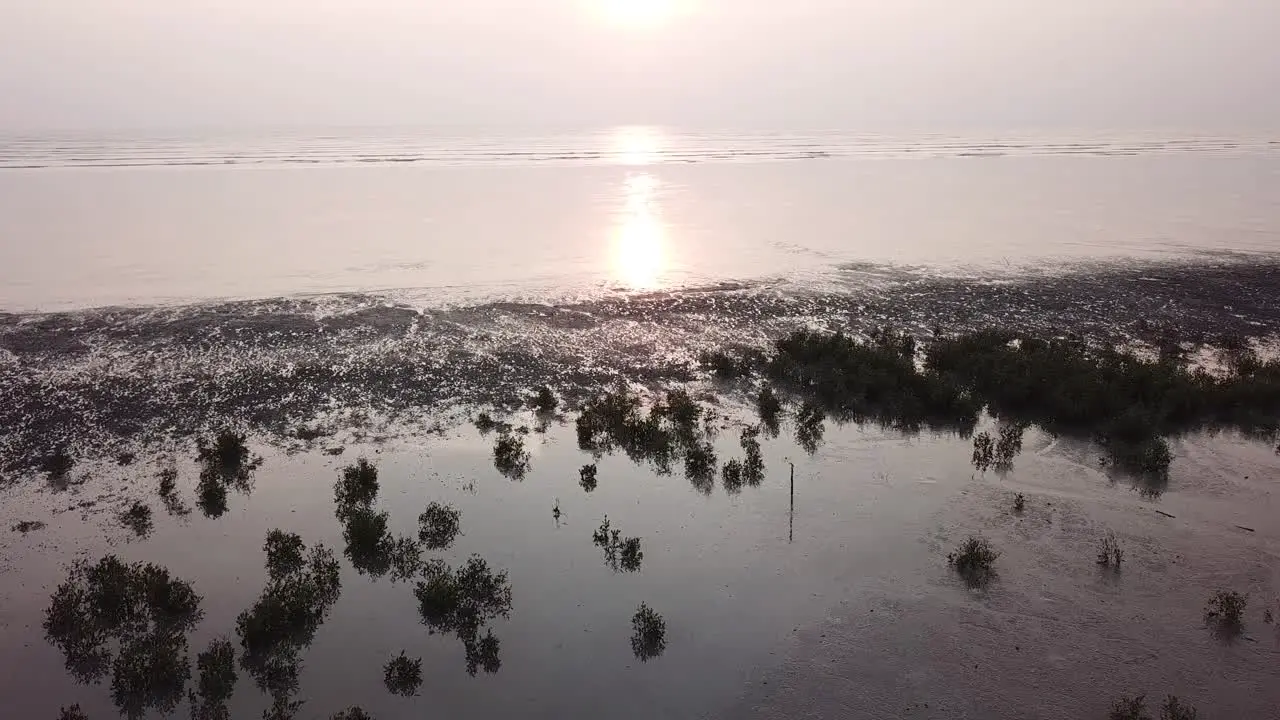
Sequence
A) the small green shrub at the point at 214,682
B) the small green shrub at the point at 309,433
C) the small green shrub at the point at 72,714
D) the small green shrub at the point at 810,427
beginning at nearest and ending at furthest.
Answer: the small green shrub at the point at 72,714, the small green shrub at the point at 214,682, the small green shrub at the point at 810,427, the small green shrub at the point at 309,433

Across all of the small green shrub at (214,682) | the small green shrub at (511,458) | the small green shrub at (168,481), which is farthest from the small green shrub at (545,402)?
the small green shrub at (214,682)

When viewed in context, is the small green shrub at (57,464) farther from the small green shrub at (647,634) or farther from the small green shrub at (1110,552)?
the small green shrub at (1110,552)

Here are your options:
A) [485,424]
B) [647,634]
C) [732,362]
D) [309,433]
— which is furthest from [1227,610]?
[309,433]

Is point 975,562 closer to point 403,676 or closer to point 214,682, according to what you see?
point 403,676

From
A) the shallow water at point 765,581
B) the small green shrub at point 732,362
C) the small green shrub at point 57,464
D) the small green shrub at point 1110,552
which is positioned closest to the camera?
the shallow water at point 765,581

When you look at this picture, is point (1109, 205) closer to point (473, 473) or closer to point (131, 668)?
point (473, 473)

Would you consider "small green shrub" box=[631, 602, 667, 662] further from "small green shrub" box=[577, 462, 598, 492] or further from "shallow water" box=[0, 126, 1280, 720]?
"small green shrub" box=[577, 462, 598, 492]
